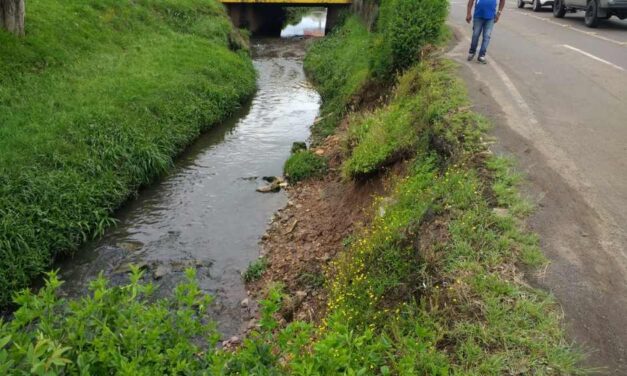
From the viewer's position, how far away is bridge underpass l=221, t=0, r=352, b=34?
28.3 metres

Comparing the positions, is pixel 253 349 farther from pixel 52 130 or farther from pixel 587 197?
pixel 52 130

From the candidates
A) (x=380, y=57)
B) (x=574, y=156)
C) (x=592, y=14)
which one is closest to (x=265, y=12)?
(x=592, y=14)

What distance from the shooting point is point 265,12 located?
33.7m

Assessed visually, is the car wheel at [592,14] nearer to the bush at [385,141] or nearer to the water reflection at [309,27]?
the bush at [385,141]

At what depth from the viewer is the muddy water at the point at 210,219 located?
814cm

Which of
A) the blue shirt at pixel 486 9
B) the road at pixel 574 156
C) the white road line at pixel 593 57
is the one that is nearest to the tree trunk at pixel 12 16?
the road at pixel 574 156

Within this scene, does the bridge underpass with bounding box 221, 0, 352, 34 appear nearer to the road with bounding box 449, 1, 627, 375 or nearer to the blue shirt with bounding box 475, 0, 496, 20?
the road with bounding box 449, 1, 627, 375

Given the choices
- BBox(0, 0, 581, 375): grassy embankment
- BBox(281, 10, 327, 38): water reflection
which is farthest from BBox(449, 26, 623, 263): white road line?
BBox(281, 10, 327, 38): water reflection

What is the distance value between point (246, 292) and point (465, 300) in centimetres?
415

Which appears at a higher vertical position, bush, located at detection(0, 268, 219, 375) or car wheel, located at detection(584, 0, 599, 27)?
car wheel, located at detection(584, 0, 599, 27)

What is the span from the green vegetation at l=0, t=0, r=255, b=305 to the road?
7.22m

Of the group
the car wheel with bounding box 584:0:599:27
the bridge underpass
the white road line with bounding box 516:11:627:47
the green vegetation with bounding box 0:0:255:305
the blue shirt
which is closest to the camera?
the green vegetation with bounding box 0:0:255:305

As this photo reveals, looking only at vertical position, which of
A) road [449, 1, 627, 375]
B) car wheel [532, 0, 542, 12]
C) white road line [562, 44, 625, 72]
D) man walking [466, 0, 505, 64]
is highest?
car wheel [532, 0, 542, 12]

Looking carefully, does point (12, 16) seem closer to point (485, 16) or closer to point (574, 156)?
point (485, 16)
